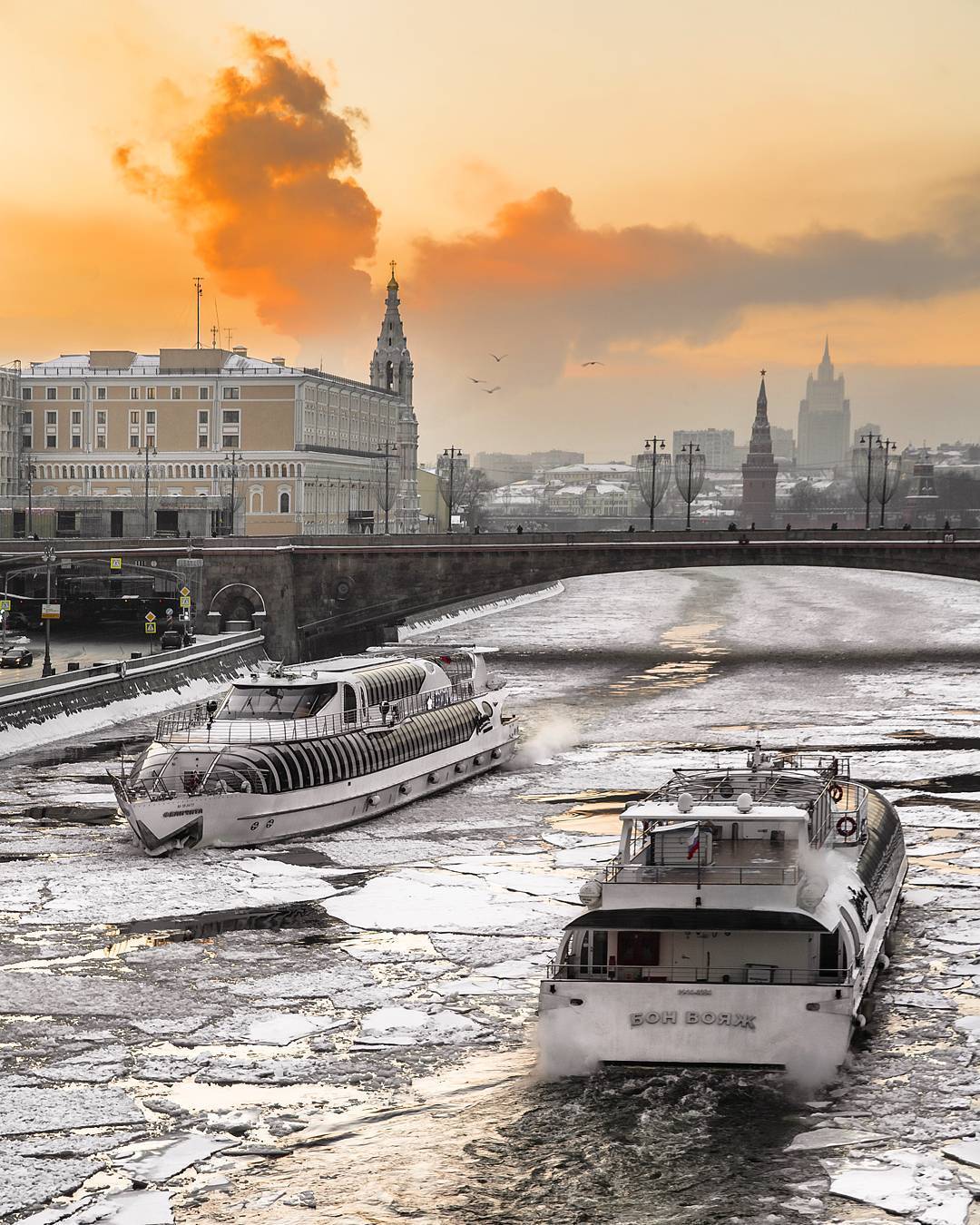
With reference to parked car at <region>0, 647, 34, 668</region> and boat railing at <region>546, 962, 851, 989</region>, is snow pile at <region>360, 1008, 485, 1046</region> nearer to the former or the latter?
boat railing at <region>546, 962, 851, 989</region>

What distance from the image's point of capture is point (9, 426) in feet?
516

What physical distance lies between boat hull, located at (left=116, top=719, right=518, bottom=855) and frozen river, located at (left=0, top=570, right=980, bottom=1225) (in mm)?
684

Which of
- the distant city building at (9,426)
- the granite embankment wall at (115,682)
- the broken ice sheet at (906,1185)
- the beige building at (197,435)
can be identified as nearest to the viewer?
the broken ice sheet at (906,1185)

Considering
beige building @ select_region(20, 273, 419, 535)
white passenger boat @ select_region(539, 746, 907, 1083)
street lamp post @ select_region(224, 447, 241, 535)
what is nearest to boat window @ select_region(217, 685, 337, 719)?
white passenger boat @ select_region(539, 746, 907, 1083)

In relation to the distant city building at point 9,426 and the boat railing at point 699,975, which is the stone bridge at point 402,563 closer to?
the distant city building at point 9,426

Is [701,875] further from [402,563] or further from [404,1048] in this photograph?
[402,563]

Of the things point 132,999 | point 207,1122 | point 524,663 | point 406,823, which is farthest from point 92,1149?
point 524,663

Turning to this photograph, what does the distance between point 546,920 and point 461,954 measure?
8.98 feet

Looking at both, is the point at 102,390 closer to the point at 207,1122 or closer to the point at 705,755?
the point at 705,755

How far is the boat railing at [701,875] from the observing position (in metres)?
25.5

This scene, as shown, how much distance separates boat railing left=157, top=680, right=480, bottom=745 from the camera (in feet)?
142

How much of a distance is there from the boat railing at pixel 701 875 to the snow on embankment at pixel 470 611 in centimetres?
8128

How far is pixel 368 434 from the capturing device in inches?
6978

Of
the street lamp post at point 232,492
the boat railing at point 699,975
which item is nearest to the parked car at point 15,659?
the street lamp post at point 232,492
